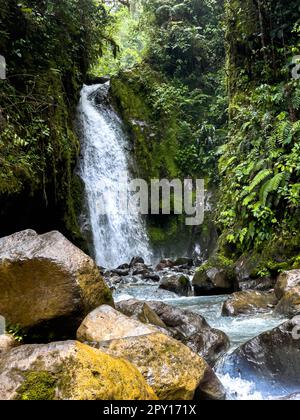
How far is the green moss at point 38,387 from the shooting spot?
A: 2.56 metres

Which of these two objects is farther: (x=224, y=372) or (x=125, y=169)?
(x=125, y=169)

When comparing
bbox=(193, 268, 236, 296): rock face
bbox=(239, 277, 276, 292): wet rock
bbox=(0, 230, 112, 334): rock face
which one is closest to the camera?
bbox=(0, 230, 112, 334): rock face

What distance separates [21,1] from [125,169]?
692 cm

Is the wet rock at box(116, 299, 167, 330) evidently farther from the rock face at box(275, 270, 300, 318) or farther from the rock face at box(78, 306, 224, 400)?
the rock face at box(275, 270, 300, 318)

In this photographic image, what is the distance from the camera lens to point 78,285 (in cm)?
455

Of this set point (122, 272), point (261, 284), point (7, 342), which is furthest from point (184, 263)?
point (7, 342)

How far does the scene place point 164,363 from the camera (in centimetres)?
346

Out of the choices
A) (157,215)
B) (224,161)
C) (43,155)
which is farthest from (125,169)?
(43,155)

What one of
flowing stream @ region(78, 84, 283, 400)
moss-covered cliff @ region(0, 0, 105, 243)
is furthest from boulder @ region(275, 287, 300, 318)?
moss-covered cliff @ region(0, 0, 105, 243)

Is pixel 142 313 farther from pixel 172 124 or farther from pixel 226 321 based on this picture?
pixel 172 124

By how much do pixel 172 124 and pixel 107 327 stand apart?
13.8 m

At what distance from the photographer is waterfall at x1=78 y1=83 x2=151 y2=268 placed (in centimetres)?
1345

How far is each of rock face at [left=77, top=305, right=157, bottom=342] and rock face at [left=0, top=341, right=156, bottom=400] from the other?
112cm

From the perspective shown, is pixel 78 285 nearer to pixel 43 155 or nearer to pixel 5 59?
pixel 43 155
